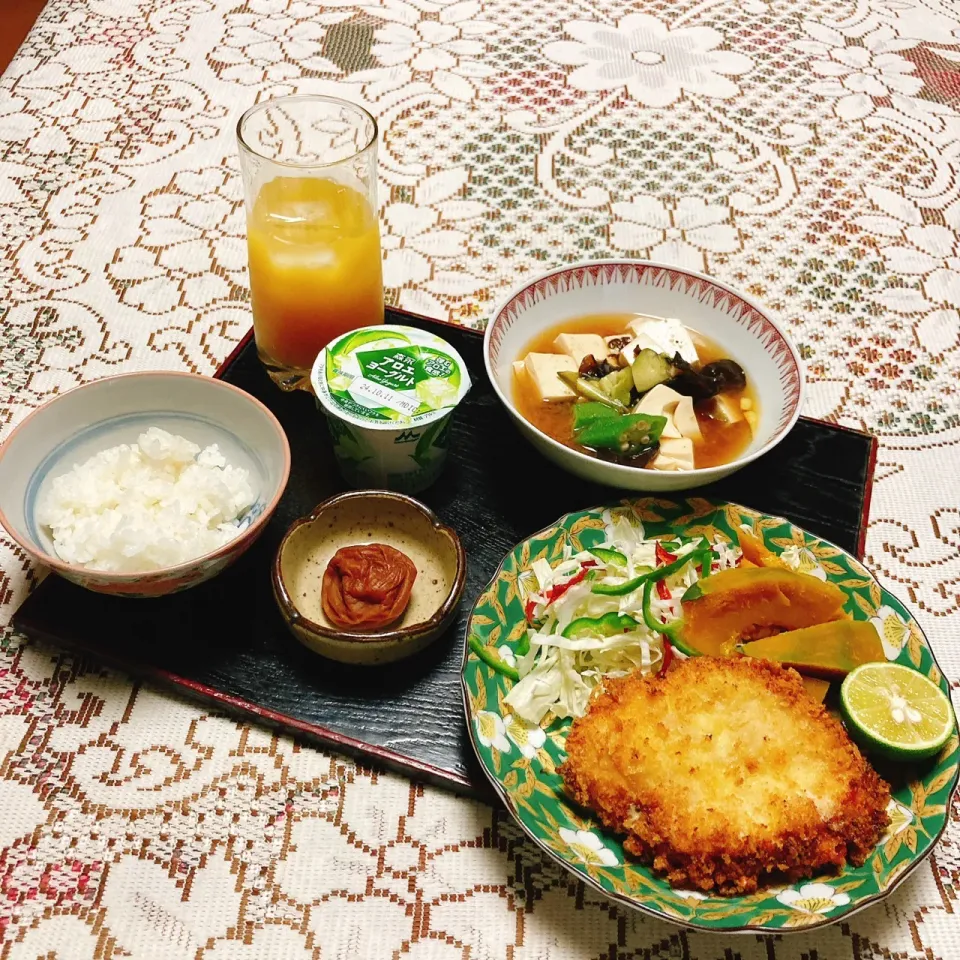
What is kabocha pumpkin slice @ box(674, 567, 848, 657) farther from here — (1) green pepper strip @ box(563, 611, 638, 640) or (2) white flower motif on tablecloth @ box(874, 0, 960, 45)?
(2) white flower motif on tablecloth @ box(874, 0, 960, 45)

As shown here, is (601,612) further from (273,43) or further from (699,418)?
(273,43)

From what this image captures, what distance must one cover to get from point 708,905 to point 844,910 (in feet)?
0.53

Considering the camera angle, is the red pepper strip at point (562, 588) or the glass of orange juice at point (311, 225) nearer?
the red pepper strip at point (562, 588)

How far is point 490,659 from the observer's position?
130cm

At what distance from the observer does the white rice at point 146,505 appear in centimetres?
134

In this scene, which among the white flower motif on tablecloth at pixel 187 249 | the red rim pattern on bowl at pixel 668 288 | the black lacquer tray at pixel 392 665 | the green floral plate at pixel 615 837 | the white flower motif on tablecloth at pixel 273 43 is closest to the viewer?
the green floral plate at pixel 615 837

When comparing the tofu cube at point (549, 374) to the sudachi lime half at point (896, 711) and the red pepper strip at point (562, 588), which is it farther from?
the sudachi lime half at point (896, 711)

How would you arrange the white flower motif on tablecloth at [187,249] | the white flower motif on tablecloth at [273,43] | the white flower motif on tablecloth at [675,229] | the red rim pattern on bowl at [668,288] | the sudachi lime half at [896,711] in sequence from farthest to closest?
the white flower motif on tablecloth at [273,43] → the white flower motif on tablecloth at [675,229] → the white flower motif on tablecloth at [187,249] → the red rim pattern on bowl at [668,288] → the sudachi lime half at [896,711]

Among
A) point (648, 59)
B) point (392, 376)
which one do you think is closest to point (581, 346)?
point (392, 376)

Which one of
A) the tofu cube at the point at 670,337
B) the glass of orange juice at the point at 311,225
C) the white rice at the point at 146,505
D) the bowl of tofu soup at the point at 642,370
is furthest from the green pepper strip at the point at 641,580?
the glass of orange juice at the point at 311,225

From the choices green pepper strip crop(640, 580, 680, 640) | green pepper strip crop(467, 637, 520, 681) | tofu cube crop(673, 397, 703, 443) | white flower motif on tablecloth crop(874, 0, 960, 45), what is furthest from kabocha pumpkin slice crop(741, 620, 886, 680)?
white flower motif on tablecloth crop(874, 0, 960, 45)

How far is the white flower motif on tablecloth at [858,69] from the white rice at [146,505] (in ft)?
7.73

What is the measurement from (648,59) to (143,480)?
2.34m

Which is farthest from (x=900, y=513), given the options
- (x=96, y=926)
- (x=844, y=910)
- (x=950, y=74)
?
(x=950, y=74)
